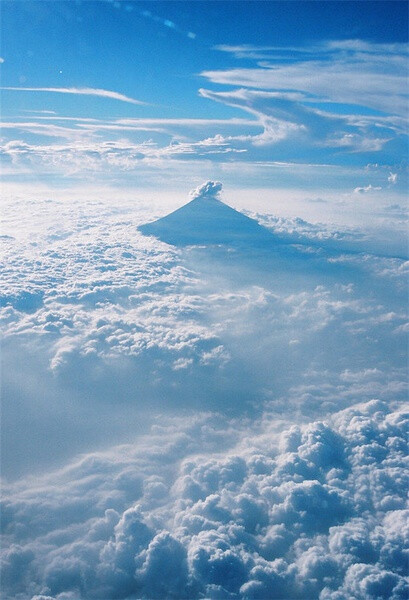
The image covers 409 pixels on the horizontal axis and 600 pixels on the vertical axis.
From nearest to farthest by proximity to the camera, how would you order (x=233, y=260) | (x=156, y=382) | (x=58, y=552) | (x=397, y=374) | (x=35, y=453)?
1. (x=58, y=552)
2. (x=35, y=453)
3. (x=156, y=382)
4. (x=397, y=374)
5. (x=233, y=260)

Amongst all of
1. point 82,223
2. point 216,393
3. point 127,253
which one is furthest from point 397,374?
point 82,223

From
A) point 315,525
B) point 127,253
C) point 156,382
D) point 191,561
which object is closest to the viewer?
point 191,561

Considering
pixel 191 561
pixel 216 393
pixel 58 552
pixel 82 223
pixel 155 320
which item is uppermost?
pixel 82 223

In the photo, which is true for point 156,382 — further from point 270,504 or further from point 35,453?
point 270,504

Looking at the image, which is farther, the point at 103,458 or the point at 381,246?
the point at 381,246

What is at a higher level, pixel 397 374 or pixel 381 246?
pixel 381 246
